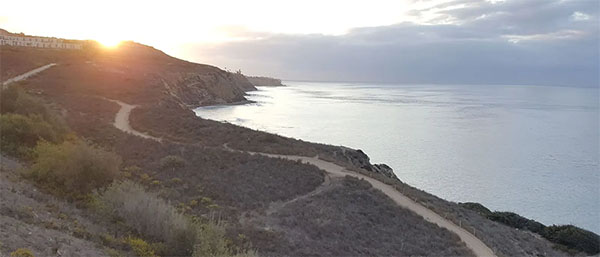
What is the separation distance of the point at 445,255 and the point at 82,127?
2551cm

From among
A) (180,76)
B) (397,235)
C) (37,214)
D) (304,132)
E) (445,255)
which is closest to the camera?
(37,214)

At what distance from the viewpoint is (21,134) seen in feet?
71.7

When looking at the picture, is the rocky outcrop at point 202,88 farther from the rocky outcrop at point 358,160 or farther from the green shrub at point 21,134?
the green shrub at point 21,134

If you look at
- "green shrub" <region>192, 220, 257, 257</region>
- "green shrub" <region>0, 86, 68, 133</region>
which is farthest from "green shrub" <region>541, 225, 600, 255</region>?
"green shrub" <region>0, 86, 68, 133</region>

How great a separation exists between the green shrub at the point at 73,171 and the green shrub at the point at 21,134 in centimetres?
358

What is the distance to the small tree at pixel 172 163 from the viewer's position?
76.8 feet

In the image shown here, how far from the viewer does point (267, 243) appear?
14.5m

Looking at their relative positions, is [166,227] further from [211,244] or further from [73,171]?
[73,171]

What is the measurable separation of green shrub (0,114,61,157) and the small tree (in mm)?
5659

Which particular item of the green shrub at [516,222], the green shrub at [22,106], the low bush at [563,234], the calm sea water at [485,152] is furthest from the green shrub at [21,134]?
the calm sea water at [485,152]

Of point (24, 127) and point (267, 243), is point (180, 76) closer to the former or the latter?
point (24, 127)

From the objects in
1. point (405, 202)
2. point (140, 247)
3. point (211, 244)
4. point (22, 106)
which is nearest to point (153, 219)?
point (140, 247)

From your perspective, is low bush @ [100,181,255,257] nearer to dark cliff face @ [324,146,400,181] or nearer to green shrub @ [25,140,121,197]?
green shrub @ [25,140,121,197]

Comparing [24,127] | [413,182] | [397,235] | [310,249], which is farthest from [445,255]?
[413,182]
